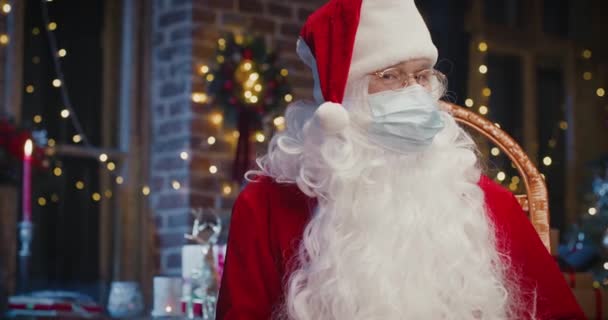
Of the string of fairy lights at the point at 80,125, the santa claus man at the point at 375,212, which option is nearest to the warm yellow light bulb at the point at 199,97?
the string of fairy lights at the point at 80,125

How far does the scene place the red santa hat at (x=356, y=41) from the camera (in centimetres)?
208

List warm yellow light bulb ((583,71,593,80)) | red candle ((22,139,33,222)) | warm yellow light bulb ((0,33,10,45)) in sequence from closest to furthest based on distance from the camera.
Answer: red candle ((22,139,33,222)) < warm yellow light bulb ((0,33,10,45)) < warm yellow light bulb ((583,71,593,80))

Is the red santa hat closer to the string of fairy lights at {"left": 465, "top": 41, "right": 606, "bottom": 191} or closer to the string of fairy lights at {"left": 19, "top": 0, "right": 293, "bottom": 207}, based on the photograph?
the string of fairy lights at {"left": 19, "top": 0, "right": 293, "bottom": 207}

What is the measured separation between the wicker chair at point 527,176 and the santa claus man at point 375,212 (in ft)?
0.69

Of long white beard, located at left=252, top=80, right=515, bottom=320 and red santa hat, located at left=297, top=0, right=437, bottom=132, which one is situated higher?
red santa hat, located at left=297, top=0, right=437, bottom=132

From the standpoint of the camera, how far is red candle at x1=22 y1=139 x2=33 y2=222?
339 centimetres

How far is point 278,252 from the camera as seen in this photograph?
2.15 meters

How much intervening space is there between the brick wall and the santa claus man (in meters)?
1.97

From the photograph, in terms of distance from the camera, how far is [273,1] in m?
4.47

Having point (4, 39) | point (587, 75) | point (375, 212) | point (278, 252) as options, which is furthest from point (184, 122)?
point (587, 75)

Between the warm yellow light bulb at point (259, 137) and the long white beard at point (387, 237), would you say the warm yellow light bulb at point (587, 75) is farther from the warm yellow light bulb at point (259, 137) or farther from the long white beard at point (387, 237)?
the long white beard at point (387, 237)

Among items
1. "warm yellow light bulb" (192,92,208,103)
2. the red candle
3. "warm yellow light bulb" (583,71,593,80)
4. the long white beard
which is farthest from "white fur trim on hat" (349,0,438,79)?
"warm yellow light bulb" (583,71,593,80)

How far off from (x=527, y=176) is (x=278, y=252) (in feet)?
2.33

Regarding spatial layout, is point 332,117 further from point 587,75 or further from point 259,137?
point 587,75
